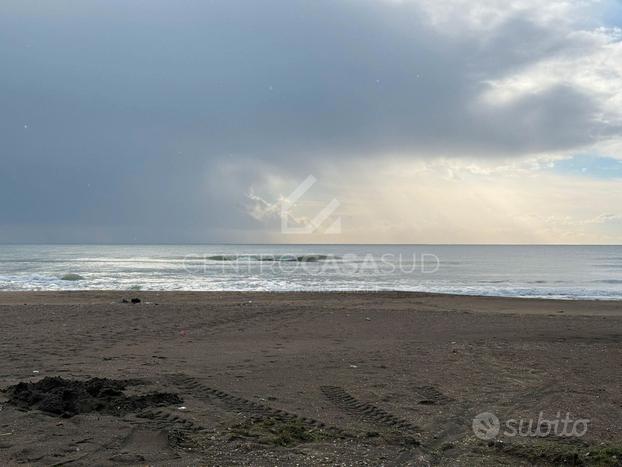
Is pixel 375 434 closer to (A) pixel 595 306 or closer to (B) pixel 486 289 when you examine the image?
(A) pixel 595 306

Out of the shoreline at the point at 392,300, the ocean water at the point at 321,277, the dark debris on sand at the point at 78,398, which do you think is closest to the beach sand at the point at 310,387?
the dark debris on sand at the point at 78,398

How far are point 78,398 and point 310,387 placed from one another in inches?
108

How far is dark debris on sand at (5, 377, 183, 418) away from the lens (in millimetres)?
5355

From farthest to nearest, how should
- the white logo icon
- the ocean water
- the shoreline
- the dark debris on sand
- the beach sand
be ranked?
the ocean water → the shoreline → the dark debris on sand → the white logo icon → the beach sand

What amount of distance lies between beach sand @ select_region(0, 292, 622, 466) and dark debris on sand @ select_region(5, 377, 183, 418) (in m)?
0.06

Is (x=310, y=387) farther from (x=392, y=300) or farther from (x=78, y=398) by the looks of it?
(x=392, y=300)

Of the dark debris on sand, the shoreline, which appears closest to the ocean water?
the shoreline

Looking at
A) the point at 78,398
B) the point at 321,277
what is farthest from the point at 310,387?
the point at 321,277

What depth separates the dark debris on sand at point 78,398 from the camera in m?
5.36

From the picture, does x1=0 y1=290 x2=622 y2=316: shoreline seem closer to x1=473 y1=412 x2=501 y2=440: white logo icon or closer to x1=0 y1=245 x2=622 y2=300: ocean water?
x1=0 y1=245 x2=622 y2=300: ocean water

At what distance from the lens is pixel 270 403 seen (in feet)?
18.9

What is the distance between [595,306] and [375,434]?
17.9m

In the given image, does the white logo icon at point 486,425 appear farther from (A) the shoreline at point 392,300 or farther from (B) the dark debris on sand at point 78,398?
(A) the shoreline at point 392,300

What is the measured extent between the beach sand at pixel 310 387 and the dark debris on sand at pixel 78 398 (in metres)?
0.06
